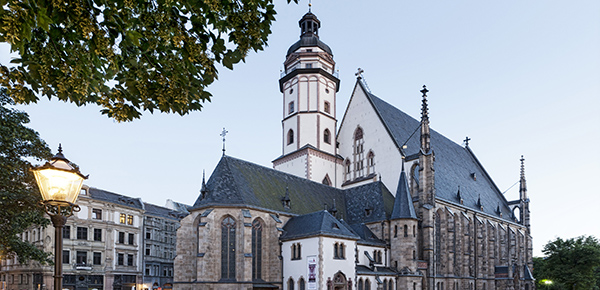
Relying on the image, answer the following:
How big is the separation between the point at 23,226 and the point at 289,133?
1171 inches

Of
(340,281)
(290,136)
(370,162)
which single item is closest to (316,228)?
(340,281)

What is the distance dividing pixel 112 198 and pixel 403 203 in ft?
109

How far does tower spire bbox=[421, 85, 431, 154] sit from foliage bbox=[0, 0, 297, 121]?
3649cm

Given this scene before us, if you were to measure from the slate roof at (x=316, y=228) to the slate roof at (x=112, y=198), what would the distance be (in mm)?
26533

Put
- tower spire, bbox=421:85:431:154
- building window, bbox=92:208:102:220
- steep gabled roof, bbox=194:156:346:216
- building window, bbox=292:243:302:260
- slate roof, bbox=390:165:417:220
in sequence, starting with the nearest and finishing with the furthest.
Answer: building window, bbox=292:243:302:260 < steep gabled roof, bbox=194:156:346:216 < slate roof, bbox=390:165:417:220 < tower spire, bbox=421:85:431:154 < building window, bbox=92:208:102:220

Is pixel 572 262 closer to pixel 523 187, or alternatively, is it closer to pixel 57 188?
pixel 523 187

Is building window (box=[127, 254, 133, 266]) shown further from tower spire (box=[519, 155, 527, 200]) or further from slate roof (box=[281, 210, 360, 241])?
tower spire (box=[519, 155, 527, 200])

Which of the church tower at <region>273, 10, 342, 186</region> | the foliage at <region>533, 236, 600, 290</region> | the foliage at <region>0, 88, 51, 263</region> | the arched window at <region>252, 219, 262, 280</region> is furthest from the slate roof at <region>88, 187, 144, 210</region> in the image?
the foliage at <region>533, 236, 600, 290</region>

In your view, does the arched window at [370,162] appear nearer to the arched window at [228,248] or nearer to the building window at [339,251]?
the building window at [339,251]

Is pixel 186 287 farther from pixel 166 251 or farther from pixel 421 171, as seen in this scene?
pixel 166 251

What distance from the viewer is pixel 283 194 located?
37.6 metres

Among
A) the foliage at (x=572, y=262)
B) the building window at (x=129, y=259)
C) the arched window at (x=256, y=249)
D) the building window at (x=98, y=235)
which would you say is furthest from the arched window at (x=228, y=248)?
the foliage at (x=572, y=262)

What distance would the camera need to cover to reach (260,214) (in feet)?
112

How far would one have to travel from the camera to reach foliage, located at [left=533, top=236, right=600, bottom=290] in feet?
183
